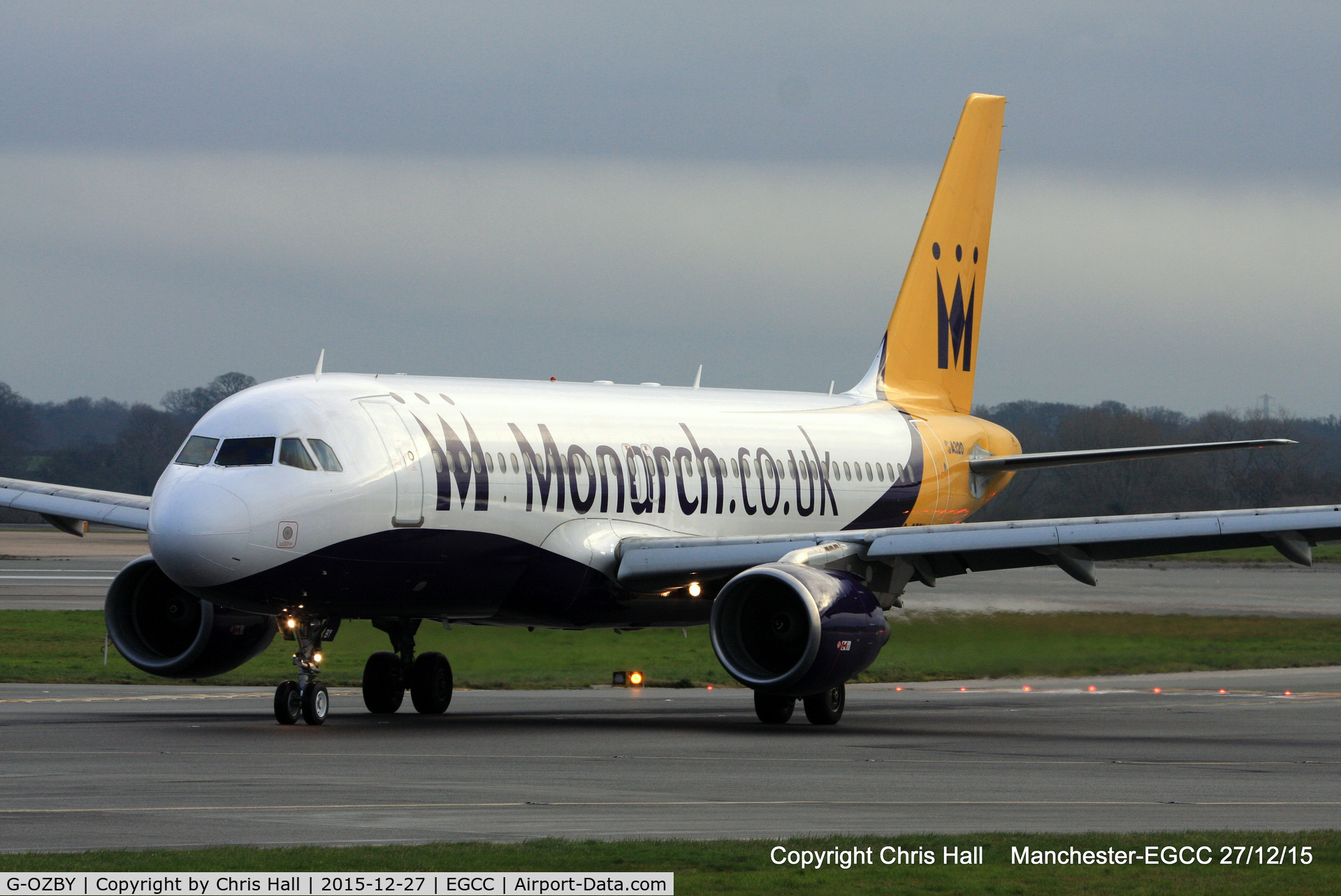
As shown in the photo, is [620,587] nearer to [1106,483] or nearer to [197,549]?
[197,549]

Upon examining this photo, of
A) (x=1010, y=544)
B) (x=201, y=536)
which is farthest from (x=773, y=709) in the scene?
(x=201, y=536)

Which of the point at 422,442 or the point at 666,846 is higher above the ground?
the point at 422,442

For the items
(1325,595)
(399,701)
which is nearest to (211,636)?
(399,701)

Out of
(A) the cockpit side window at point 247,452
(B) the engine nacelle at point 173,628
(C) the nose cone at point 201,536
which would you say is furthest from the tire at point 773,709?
(C) the nose cone at point 201,536

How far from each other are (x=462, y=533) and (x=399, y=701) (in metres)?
3.64

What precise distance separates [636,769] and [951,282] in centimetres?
2034

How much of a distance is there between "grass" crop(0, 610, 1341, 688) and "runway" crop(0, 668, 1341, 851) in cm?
93

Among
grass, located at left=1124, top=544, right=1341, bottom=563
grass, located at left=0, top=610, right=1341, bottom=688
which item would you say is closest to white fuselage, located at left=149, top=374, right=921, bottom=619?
grass, located at left=0, top=610, right=1341, bottom=688

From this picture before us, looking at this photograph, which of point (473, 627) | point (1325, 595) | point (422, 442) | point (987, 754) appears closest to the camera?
point (987, 754)

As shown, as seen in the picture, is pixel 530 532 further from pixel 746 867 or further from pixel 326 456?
pixel 746 867

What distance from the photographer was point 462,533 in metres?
23.7

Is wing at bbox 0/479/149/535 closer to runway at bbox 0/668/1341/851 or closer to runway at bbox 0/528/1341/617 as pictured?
runway at bbox 0/668/1341/851

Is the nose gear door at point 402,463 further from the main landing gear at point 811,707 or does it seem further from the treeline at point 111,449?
the treeline at point 111,449

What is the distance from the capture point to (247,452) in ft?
72.2
